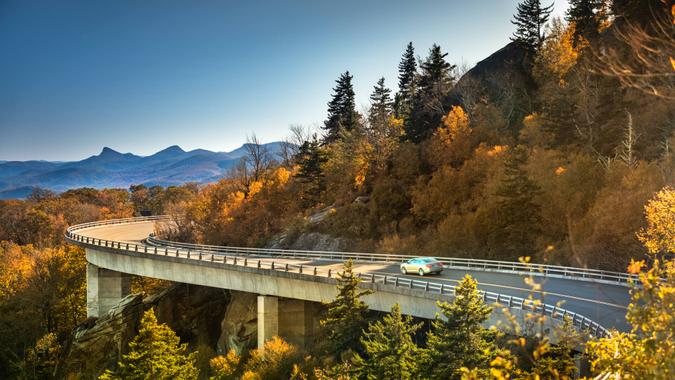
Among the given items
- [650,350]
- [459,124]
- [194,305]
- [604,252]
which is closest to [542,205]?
[604,252]

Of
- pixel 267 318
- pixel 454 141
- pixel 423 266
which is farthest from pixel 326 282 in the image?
pixel 454 141

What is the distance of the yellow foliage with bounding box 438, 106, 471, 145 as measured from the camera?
2189 inches

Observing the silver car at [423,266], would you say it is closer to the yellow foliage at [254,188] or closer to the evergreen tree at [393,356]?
the evergreen tree at [393,356]

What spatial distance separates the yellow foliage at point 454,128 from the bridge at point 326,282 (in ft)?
70.6

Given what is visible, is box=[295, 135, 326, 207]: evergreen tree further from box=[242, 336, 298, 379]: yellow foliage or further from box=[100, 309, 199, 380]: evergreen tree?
box=[100, 309, 199, 380]: evergreen tree

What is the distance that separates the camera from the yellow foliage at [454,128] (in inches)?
2189

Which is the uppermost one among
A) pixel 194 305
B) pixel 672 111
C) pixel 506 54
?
pixel 506 54

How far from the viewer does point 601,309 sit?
2162cm

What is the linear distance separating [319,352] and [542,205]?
22.1 meters

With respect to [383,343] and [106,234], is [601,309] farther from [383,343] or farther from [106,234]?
[106,234]

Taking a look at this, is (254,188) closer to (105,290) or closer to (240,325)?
(105,290)

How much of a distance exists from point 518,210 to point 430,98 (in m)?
32.1

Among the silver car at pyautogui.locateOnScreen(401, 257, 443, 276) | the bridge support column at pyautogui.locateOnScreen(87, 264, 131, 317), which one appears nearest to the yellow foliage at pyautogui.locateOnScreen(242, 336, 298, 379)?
the silver car at pyautogui.locateOnScreen(401, 257, 443, 276)

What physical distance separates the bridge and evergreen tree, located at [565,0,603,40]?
38849 millimetres
